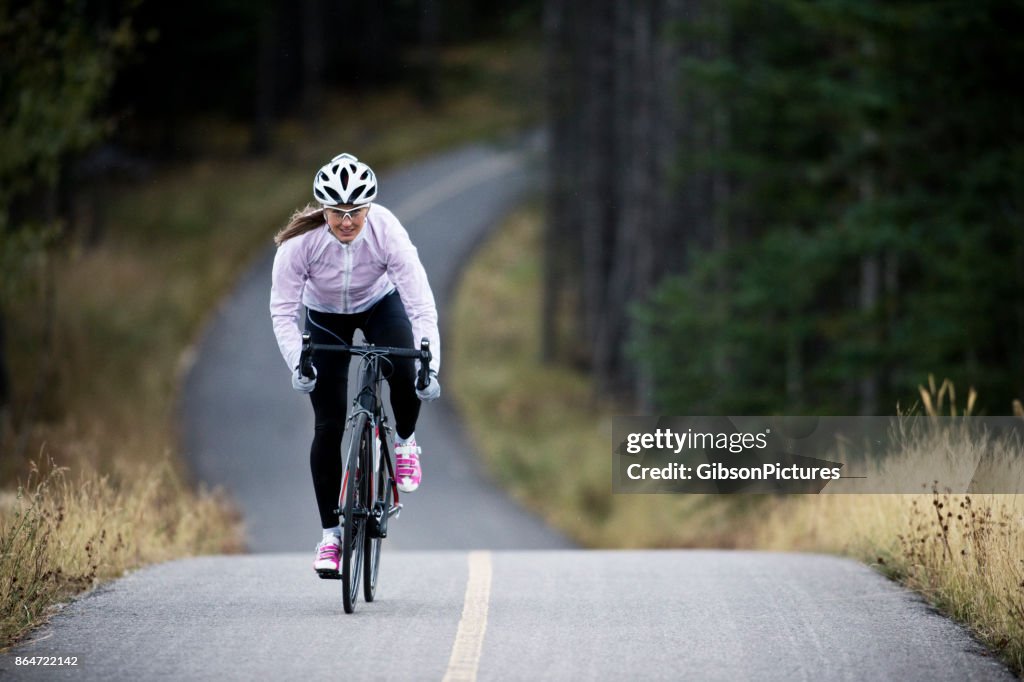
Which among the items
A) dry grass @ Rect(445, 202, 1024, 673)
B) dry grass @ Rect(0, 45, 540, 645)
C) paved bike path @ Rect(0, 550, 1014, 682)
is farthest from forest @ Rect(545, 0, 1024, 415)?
dry grass @ Rect(0, 45, 540, 645)

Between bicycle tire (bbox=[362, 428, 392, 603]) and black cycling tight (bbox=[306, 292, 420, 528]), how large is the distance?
24 cm

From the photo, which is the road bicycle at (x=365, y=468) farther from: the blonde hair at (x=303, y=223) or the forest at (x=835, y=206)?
the forest at (x=835, y=206)

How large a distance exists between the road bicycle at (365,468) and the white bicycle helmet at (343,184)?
75cm

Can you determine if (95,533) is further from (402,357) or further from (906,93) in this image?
(906,93)

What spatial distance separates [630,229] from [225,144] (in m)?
28.6

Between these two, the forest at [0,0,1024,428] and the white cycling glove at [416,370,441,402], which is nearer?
the white cycling glove at [416,370,441,402]

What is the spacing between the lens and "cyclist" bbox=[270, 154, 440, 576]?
312 inches

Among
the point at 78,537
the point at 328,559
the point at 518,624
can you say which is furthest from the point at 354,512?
the point at 78,537

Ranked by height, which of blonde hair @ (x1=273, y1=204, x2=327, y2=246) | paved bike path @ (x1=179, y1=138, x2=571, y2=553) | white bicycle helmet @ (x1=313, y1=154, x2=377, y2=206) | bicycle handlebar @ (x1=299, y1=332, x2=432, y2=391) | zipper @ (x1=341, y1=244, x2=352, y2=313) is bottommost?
paved bike path @ (x1=179, y1=138, x2=571, y2=553)

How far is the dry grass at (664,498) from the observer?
801cm

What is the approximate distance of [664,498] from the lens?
23875 mm

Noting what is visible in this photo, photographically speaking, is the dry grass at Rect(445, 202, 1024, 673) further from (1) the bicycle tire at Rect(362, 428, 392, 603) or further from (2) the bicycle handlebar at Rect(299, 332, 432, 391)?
(1) the bicycle tire at Rect(362, 428, 392, 603)

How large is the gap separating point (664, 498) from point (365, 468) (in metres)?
16.2

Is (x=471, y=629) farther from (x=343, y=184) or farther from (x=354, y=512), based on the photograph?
(x=343, y=184)
